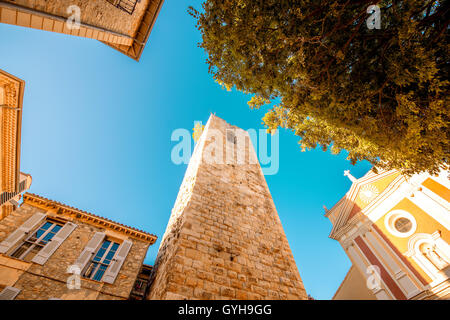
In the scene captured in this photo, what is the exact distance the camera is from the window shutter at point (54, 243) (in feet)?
20.4

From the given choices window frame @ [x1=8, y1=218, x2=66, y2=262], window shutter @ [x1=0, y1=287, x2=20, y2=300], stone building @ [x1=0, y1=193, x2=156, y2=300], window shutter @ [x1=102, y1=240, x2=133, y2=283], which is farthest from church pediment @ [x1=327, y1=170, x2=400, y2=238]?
window shutter @ [x1=0, y1=287, x2=20, y2=300]

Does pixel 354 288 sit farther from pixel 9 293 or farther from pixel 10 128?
pixel 10 128

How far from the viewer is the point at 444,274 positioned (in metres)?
9.70

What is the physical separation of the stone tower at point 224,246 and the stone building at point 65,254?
2.30 metres

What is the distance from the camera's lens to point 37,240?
6.77 metres

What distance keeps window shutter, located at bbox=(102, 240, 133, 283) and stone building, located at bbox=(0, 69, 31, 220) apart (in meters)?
4.60

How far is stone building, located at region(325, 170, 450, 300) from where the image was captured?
10.3 metres

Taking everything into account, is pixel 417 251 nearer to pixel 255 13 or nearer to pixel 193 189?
pixel 193 189

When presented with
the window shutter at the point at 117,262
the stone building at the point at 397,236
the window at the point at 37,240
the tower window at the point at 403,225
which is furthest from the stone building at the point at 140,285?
the tower window at the point at 403,225

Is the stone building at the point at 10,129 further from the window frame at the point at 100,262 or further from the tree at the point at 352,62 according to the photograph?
the tree at the point at 352,62

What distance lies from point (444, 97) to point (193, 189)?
6.61m
